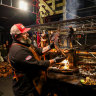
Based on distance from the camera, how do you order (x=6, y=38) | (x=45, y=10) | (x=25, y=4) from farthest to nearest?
1. (x=6, y=38)
2. (x=45, y=10)
3. (x=25, y=4)

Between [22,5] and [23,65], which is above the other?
[22,5]

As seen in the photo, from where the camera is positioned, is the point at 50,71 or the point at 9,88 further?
the point at 9,88

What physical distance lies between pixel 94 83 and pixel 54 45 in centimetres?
178

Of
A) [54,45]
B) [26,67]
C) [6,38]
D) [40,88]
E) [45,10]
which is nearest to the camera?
[26,67]

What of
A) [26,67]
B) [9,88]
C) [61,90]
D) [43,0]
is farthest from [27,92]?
[43,0]

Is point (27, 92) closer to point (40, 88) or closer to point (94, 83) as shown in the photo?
point (40, 88)

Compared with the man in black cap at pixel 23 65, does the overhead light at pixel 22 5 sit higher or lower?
higher

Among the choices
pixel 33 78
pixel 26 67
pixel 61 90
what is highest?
pixel 26 67

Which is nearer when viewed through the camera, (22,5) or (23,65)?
(23,65)

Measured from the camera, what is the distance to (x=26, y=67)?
2.39 metres

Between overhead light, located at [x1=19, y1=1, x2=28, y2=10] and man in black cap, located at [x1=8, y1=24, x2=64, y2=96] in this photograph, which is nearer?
man in black cap, located at [x1=8, y1=24, x2=64, y2=96]

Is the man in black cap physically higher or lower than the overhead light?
lower

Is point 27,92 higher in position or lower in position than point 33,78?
lower

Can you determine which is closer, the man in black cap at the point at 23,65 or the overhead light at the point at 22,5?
the man in black cap at the point at 23,65
